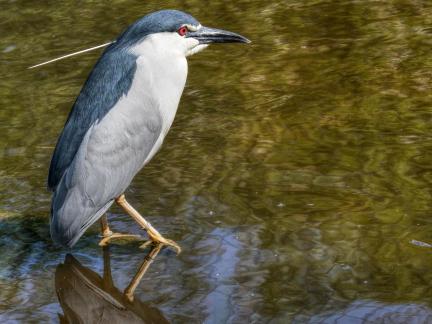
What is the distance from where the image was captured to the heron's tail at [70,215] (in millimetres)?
4594

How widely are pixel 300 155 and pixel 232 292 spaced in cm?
147

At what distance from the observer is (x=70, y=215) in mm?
4605

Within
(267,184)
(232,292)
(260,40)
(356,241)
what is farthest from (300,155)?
(260,40)

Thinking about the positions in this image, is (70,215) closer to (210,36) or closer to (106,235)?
(106,235)

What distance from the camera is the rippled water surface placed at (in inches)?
169

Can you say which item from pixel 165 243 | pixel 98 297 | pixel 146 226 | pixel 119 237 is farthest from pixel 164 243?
pixel 98 297

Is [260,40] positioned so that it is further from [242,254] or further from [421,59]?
[242,254]

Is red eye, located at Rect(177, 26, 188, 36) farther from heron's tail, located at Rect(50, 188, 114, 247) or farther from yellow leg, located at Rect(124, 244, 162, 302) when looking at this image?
yellow leg, located at Rect(124, 244, 162, 302)

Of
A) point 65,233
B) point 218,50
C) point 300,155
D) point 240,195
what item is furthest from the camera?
point 218,50

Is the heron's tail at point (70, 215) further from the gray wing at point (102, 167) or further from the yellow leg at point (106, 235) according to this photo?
the yellow leg at point (106, 235)

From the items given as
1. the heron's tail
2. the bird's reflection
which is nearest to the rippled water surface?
the bird's reflection

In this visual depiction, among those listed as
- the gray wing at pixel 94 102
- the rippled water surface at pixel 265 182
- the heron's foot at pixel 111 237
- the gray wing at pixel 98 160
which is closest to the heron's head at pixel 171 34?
the gray wing at pixel 94 102

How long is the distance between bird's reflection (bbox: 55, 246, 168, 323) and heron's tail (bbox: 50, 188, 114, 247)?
0.64 feet

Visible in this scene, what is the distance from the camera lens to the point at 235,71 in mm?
6938
